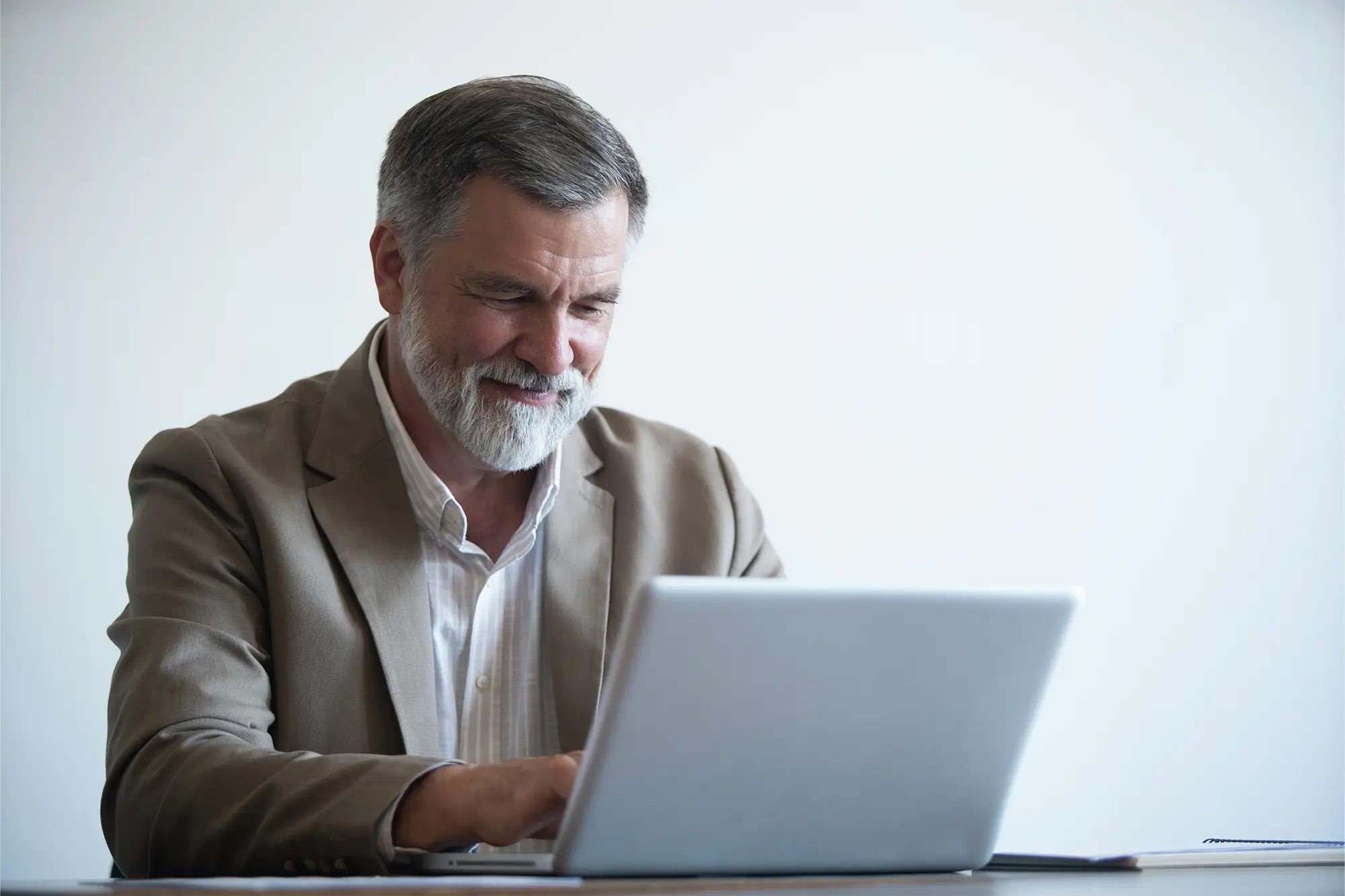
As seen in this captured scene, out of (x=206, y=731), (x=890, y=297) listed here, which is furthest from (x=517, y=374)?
(x=890, y=297)

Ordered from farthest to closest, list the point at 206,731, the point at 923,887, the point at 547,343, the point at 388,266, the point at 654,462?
the point at 654,462 → the point at 388,266 → the point at 547,343 → the point at 206,731 → the point at 923,887

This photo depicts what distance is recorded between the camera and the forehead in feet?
5.24

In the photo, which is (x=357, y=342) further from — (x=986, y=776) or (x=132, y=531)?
(x=986, y=776)

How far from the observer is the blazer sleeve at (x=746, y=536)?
6.00 feet

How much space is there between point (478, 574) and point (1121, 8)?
7.17ft

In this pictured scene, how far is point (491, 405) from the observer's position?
164 cm

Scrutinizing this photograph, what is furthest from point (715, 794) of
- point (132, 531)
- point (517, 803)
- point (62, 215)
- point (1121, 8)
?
point (1121, 8)

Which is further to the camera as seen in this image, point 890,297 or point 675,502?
point 890,297

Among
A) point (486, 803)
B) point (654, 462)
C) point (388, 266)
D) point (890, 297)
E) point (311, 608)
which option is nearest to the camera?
point (486, 803)

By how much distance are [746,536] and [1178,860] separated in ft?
→ 2.80

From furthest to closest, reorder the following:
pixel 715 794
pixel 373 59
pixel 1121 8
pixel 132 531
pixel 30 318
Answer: pixel 1121 8, pixel 373 59, pixel 30 318, pixel 132 531, pixel 715 794

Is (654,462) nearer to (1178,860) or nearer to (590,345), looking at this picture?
(590,345)

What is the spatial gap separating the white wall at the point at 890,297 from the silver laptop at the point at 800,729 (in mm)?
1719

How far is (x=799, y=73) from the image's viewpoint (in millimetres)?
2861
